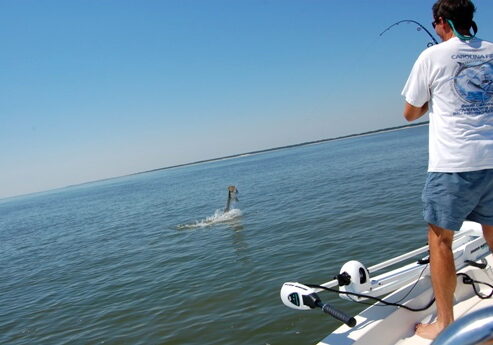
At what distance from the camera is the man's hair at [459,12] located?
293cm

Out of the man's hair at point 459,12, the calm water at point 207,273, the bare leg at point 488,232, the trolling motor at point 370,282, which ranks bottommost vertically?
the calm water at point 207,273

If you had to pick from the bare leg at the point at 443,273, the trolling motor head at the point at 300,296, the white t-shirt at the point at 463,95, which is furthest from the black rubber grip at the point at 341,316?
the white t-shirt at the point at 463,95

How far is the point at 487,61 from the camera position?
2.92 metres

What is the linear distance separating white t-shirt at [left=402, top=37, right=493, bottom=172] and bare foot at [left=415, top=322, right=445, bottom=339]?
133 cm

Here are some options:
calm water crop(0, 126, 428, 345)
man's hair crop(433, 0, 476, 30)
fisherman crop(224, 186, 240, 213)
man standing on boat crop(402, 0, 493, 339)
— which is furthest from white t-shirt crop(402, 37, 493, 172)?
fisherman crop(224, 186, 240, 213)

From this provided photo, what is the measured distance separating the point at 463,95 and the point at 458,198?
2.44ft

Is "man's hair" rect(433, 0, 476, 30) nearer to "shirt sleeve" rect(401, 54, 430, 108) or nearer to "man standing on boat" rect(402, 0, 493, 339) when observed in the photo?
"man standing on boat" rect(402, 0, 493, 339)

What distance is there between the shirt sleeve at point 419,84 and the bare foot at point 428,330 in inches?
70.5

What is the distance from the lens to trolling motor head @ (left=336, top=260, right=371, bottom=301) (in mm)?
3502

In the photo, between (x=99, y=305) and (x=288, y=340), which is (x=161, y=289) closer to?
(x=99, y=305)

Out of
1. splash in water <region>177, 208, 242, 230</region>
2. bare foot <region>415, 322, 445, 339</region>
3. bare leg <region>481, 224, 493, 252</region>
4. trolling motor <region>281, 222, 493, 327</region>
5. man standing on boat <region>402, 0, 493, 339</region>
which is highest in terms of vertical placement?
man standing on boat <region>402, 0, 493, 339</region>

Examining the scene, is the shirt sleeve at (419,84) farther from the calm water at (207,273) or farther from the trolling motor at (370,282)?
the calm water at (207,273)

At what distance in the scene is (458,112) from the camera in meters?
2.93

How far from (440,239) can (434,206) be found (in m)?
0.30
